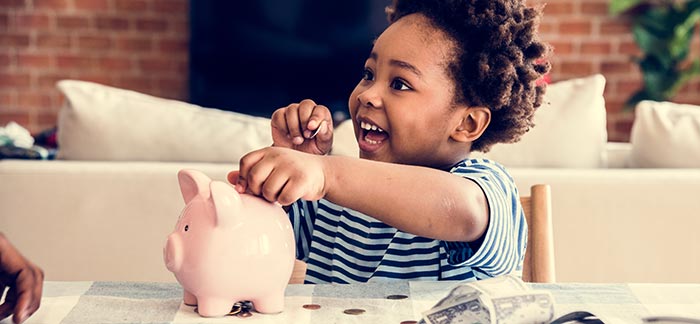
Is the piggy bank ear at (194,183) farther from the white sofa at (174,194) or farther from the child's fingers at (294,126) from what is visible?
the white sofa at (174,194)

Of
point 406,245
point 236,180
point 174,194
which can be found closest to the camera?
point 236,180

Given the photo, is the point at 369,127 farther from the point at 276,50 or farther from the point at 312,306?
the point at 276,50

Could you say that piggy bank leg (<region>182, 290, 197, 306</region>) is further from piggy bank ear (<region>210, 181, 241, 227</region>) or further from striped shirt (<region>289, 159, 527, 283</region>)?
striped shirt (<region>289, 159, 527, 283</region>)

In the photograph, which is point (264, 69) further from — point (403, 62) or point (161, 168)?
point (403, 62)

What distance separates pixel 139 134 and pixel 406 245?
1.01 meters

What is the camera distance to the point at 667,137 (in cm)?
200

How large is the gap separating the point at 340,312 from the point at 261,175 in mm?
134

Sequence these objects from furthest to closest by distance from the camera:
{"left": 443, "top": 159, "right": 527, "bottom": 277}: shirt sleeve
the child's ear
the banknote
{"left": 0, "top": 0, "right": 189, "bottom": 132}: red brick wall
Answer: {"left": 0, "top": 0, "right": 189, "bottom": 132}: red brick wall < the child's ear < {"left": 443, "top": 159, "right": 527, "bottom": 277}: shirt sleeve < the banknote

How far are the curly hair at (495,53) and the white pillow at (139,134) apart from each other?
0.92 m

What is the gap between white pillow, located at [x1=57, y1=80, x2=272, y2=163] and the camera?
78.3 inches

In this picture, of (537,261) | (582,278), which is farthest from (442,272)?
(582,278)

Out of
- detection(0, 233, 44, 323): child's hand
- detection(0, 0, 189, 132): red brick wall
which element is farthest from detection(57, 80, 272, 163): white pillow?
detection(0, 0, 189, 132): red brick wall

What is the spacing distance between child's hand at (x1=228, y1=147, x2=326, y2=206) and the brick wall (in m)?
3.98

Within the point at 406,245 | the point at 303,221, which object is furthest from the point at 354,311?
the point at 303,221
